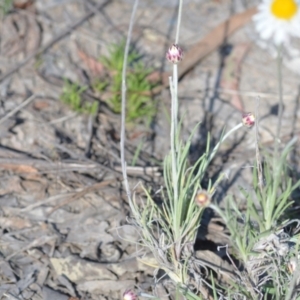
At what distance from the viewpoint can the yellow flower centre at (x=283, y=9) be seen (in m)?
2.20

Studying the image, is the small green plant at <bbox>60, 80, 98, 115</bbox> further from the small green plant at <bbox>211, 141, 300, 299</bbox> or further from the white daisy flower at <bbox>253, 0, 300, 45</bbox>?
the white daisy flower at <bbox>253, 0, 300, 45</bbox>

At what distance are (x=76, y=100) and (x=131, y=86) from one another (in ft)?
0.86

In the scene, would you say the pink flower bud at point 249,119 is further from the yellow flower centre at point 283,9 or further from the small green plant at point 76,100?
the small green plant at point 76,100

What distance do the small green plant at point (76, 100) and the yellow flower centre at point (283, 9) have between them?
1240mm

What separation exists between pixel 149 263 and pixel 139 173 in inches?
20.3

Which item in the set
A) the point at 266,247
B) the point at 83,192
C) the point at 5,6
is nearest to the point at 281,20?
the point at 266,247

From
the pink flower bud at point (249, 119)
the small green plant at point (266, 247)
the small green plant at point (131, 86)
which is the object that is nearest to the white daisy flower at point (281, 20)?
the pink flower bud at point (249, 119)

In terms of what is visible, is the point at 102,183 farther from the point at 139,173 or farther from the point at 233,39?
the point at 233,39

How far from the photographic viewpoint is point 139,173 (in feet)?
9.78

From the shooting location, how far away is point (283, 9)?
2207mm

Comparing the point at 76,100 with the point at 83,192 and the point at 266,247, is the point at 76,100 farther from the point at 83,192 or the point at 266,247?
the point at 266,247

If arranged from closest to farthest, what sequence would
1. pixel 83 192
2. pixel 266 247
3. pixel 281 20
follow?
pixel 281 20, pixel 266 247, pixel 83 192

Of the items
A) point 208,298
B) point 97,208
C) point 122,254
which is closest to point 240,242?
point 208,298

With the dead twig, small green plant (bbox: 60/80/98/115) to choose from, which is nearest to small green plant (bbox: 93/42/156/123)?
small green plant (bbox: 60/80/98/115)
